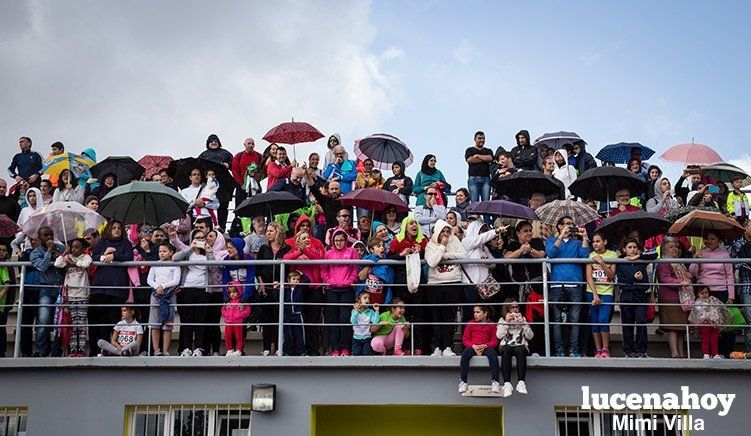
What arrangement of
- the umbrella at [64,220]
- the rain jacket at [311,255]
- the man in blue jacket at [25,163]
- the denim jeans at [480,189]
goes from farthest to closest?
the man in blue jacket at [25,163] → the denim jeans at [480,189] → the umbrella at [64,220] → the rain jacket at [311,255]

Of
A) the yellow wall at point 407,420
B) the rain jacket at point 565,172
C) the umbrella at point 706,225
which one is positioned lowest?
the yellow wall at point 407,420

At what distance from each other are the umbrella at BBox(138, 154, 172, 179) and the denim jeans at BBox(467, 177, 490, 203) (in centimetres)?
572

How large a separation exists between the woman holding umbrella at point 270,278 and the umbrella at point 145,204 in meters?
1.51

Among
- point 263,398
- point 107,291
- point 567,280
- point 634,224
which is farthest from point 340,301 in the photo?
point 634,224

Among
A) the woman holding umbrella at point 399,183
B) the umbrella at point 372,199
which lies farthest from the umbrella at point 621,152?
the umbrella at point 372,199

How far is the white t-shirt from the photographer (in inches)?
603

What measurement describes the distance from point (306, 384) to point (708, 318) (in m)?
5.48

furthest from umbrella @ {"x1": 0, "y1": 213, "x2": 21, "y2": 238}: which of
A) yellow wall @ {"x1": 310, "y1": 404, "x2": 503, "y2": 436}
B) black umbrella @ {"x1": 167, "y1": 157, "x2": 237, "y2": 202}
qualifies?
yellow wall @ {"x1": 310, "y1": 404, "x2": 503, "y2": 436}

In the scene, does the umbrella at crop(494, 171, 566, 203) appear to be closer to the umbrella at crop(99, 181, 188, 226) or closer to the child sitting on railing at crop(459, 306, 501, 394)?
the child sitting on railing at crop(459, 306, 501, 394)

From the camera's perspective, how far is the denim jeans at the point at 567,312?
14758mm

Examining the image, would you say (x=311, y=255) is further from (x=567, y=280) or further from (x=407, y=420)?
(x=567, y=280)

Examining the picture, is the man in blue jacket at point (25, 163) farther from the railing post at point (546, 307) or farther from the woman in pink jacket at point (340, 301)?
the railing post at point (546, 307)

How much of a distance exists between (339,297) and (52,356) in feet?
13.9

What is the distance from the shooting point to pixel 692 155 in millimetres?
19594
